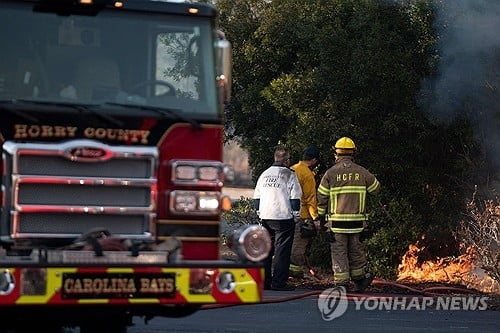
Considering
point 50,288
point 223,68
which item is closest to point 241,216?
point 223,68

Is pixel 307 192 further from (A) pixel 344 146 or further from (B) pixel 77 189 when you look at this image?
(B) pixel 77 189

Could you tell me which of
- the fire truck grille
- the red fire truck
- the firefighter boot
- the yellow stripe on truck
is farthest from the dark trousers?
the yellow stripe on truck

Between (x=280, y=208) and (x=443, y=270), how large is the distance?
3.35 metres

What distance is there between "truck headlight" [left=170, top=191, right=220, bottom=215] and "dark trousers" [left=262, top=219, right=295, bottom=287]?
630cm

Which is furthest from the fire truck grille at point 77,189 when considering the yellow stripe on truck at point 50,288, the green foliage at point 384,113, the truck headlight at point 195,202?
the green foliage at point 384,113

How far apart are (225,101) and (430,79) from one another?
9174mm

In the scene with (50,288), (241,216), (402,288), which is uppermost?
(241,216)

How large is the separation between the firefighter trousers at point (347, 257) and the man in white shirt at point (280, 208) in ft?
2.22

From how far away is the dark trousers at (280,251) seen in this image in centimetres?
1496

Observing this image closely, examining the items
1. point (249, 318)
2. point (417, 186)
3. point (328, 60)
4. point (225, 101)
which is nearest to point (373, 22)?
point (328, 60)

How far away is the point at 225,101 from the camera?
8.96 metres

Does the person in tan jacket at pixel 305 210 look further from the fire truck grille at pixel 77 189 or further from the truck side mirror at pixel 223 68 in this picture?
the fire truck grille at pixel 77 189

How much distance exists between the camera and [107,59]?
8648 millimetres

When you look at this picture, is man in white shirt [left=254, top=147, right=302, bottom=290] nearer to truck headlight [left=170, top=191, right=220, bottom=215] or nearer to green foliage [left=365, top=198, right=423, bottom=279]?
green foliage [left=365, top=198, right=423, bottom=279]
